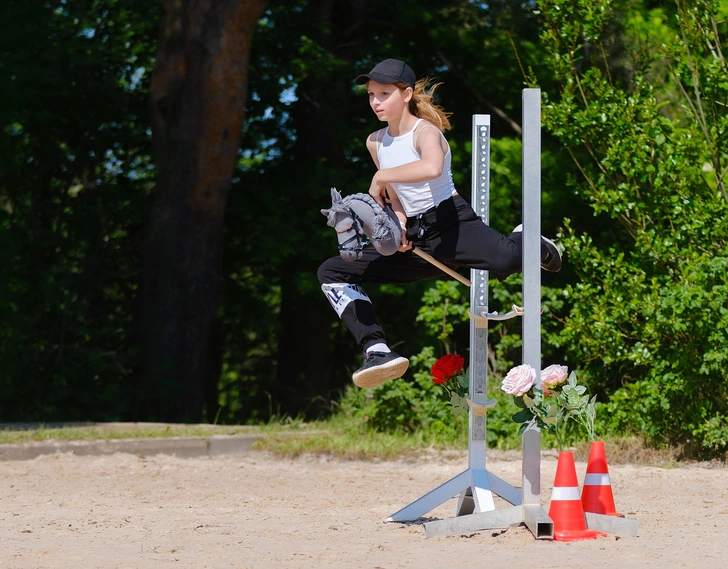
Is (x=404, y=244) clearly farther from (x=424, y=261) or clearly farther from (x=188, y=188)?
(x=188, y=188)

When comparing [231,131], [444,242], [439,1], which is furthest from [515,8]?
[444,242]

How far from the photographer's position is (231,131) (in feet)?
38.8

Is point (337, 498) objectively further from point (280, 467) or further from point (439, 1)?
point (439, 1)

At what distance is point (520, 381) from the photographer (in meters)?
4.84

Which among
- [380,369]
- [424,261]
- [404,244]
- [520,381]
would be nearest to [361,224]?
[404,244]

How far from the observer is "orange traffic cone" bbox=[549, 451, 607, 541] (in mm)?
4812

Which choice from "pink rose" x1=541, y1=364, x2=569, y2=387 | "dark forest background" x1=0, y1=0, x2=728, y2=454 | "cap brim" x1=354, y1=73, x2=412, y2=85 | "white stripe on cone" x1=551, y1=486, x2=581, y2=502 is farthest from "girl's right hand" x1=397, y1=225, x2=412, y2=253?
"dark forest background" x1=0, y1=0, x2=728, y2=454

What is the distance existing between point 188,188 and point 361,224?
7.37 meters

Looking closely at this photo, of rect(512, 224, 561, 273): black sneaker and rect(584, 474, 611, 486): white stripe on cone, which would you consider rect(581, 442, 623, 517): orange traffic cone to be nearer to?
rect(584, 474, 611, 486): white stripe on cone

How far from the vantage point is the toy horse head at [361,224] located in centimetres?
480

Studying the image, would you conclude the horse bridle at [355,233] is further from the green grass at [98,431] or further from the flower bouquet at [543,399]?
the green grass at [98,431]

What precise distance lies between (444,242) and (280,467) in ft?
11.8

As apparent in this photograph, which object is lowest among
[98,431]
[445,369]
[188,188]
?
[98,431]

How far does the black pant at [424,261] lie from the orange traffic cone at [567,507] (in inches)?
38.3
